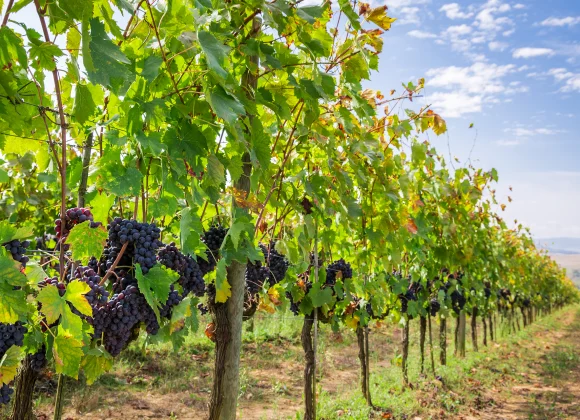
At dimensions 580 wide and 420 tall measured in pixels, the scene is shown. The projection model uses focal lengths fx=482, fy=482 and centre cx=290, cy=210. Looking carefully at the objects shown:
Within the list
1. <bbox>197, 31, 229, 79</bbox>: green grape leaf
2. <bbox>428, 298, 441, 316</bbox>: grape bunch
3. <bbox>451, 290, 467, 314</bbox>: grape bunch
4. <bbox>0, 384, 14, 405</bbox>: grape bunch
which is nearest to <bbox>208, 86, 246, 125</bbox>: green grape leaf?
<bbox>197, 31, 229, 79</bbox>: green grape leaf

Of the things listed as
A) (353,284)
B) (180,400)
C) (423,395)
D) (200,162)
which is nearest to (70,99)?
(200,162)

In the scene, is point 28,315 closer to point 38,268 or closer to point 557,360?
point 38,268

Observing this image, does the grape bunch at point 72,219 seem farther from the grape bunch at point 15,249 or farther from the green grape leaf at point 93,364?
the green grape leaf at point 93,364

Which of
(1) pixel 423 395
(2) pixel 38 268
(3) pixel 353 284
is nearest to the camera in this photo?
(2) pixel 38 268

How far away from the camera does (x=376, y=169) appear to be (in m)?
3.65

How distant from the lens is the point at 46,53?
1.29 meters

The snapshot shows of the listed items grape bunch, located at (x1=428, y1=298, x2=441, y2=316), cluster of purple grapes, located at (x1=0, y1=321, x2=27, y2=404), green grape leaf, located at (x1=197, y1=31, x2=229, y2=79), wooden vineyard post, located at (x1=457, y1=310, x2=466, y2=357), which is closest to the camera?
green grape leaf, located at (x1=197, y1=31, x2=229, y2=79)

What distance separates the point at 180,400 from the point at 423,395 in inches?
137

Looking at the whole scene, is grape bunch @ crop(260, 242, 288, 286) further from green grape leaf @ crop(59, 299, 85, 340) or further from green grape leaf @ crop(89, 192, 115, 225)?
green grape leaf @ crop(59, 299, 85, 340)

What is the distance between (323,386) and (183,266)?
6172 millimetres

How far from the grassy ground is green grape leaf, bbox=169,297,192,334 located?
179 cm

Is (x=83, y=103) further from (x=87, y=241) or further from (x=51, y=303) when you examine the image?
(x=51, y=303)

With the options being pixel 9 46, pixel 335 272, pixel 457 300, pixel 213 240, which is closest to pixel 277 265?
pixel 335 272

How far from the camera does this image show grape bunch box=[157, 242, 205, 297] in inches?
80.7
